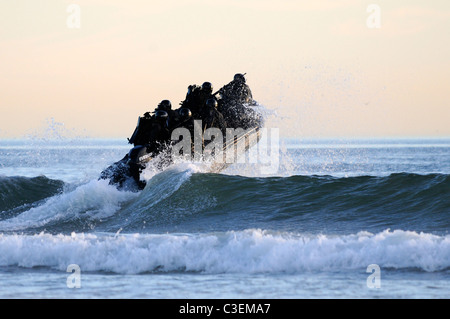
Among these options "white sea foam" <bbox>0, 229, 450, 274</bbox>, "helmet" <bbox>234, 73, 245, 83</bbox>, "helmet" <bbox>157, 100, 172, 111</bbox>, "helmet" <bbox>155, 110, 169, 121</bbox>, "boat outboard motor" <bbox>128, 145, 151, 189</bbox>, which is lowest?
"white sea foam" <bbox>0, 229, 450, 274</bbox>

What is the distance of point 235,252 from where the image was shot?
43.7 feet

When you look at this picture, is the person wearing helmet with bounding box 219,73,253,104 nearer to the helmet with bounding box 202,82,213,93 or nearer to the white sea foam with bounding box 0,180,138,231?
the helmet with bounding box 202,82,213,93

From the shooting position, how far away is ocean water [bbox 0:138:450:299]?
37.6 feet

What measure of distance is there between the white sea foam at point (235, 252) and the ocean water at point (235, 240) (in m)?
0.02

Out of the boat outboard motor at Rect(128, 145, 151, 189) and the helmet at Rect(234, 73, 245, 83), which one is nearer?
the boat outboard motor at Rect(128, 145, 151, 189)

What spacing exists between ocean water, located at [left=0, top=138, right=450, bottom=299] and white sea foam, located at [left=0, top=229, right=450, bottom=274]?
23 mm

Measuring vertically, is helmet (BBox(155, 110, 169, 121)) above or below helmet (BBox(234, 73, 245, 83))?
below

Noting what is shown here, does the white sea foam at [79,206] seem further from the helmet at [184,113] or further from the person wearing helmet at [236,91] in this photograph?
the person wearing helmet at [236,91]

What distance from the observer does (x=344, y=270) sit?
486 inches

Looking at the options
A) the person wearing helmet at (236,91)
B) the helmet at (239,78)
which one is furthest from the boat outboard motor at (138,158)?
the helmet at (239,78)

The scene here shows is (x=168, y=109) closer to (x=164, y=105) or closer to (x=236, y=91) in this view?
(x=164, y=105)

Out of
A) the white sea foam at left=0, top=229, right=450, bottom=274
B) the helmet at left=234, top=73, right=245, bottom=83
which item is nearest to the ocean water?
the white sea foam at left=0, top=229, right=450, bottom=274
